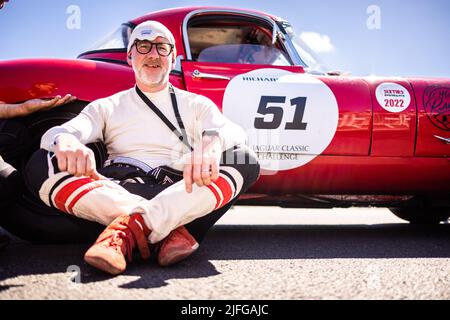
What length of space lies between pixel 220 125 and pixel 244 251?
0.69m

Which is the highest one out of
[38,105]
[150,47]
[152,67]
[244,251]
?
[150,47]

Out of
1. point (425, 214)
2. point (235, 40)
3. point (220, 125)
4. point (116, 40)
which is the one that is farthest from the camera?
point (425, 214)

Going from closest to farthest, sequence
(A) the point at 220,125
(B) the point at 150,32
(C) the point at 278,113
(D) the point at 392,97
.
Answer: (A) the point at 220,125, (B) the point at 150,32, (C) the point at 278,113, (D) the point at 392,97

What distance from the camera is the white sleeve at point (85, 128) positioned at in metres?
1.50

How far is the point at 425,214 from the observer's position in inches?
129

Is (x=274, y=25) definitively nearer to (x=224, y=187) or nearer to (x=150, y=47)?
(x=150, y=47)

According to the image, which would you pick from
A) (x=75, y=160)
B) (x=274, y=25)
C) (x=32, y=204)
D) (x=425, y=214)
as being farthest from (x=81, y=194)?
(x=425, y=214)

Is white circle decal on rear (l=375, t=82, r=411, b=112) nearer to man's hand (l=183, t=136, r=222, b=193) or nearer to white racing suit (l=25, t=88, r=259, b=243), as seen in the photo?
white racing suit (l=25, t=88, r=259, b=243)

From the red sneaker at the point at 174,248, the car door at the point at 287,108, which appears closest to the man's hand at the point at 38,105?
the car door at the point at 287,108

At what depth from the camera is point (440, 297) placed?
1185 mm

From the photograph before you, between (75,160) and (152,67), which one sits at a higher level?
(152,67)

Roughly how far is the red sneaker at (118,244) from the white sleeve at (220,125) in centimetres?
51

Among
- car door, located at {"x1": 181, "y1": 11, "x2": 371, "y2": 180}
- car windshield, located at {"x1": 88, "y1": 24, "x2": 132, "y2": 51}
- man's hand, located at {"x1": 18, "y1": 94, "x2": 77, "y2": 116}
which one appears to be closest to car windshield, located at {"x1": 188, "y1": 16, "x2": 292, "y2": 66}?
car door, located at {"x1": 181, "y1": 11, "x2": 371, "y2": 180}
